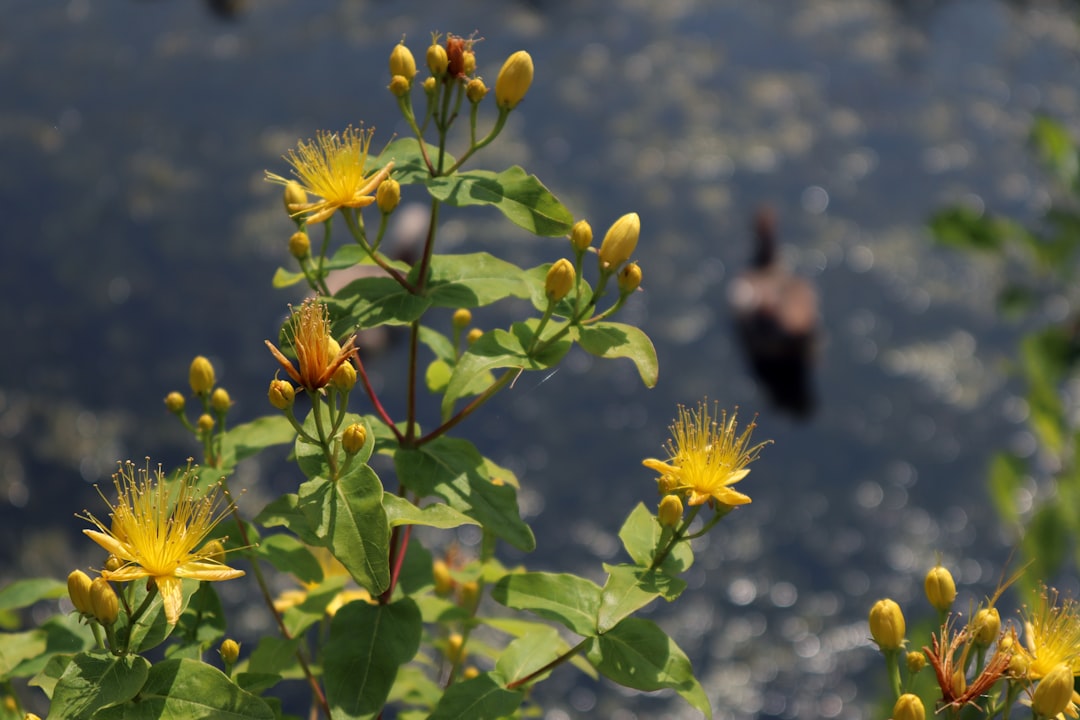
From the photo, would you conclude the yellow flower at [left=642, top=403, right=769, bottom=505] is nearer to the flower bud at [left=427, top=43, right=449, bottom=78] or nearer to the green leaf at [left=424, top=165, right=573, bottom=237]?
the green leaf at [left=424, top=165, right=573, bottom=237]

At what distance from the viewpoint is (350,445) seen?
1.11 meters

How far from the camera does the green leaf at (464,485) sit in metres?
1.15

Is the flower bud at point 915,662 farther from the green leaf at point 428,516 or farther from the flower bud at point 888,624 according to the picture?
the green leaf at point 428,516

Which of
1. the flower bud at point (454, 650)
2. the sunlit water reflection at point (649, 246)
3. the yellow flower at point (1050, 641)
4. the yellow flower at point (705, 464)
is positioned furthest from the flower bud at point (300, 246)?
the sunlit water reflection at point (649, 246)

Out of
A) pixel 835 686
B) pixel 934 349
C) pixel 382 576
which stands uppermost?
pixel 382 576

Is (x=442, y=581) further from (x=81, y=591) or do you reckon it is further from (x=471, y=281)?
(x=81, y=591)

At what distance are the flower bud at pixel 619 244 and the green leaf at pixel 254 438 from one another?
0.38 metres

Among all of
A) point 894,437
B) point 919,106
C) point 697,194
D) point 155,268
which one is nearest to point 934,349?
point 894,437

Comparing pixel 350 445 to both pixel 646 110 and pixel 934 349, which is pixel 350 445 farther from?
pixel 646 110

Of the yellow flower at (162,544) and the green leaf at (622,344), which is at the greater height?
the green leaf at (622,344)

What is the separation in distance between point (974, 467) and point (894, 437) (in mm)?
445

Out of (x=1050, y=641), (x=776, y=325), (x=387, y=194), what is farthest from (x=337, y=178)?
(x=776, y=325)

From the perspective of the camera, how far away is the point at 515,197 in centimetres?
123

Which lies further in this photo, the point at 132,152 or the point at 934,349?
the point at 132,152
